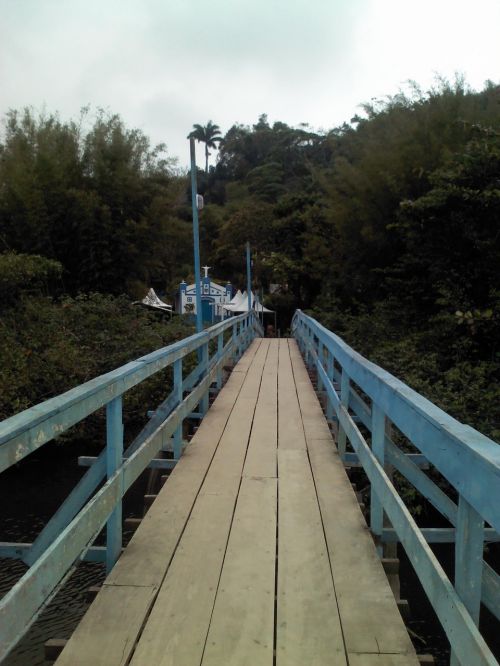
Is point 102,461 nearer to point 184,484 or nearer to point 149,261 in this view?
point 184,484

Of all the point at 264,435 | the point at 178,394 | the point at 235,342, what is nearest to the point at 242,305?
the point at 235,342

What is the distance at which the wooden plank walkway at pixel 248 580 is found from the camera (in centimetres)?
196

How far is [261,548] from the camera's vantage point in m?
2.74

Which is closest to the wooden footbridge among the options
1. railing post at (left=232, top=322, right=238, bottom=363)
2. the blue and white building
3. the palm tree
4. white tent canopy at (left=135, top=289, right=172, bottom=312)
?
railing post at (left=232, top=322, right=238, bottom=363)

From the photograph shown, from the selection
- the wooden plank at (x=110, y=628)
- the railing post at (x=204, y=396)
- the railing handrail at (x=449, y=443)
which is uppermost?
the railing handrail at (x=449, y=443)

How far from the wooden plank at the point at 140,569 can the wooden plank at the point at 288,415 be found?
75 cm

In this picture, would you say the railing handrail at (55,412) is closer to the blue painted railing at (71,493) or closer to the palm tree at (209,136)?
the blue painted railing at (71,493)

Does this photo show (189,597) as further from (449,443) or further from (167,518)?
(449,443)

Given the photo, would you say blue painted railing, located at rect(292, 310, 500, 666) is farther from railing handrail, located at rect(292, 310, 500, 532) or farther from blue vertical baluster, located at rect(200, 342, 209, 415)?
blue vertical baluster, located at rect(200, 342, 209, 415)

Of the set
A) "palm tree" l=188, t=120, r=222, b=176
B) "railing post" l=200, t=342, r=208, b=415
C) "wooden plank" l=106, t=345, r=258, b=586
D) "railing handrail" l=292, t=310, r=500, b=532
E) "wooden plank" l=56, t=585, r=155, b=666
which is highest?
"palm tree" l=188, t=120, r=222, b=176

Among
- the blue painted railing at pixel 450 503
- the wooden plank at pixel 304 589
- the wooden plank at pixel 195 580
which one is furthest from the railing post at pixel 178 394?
the blue painted railing at pixel 450 503

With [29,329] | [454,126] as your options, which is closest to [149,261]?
[29,329]

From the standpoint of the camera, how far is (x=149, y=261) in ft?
60.4

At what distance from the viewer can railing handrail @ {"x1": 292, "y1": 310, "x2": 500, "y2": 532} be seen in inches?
53.9
